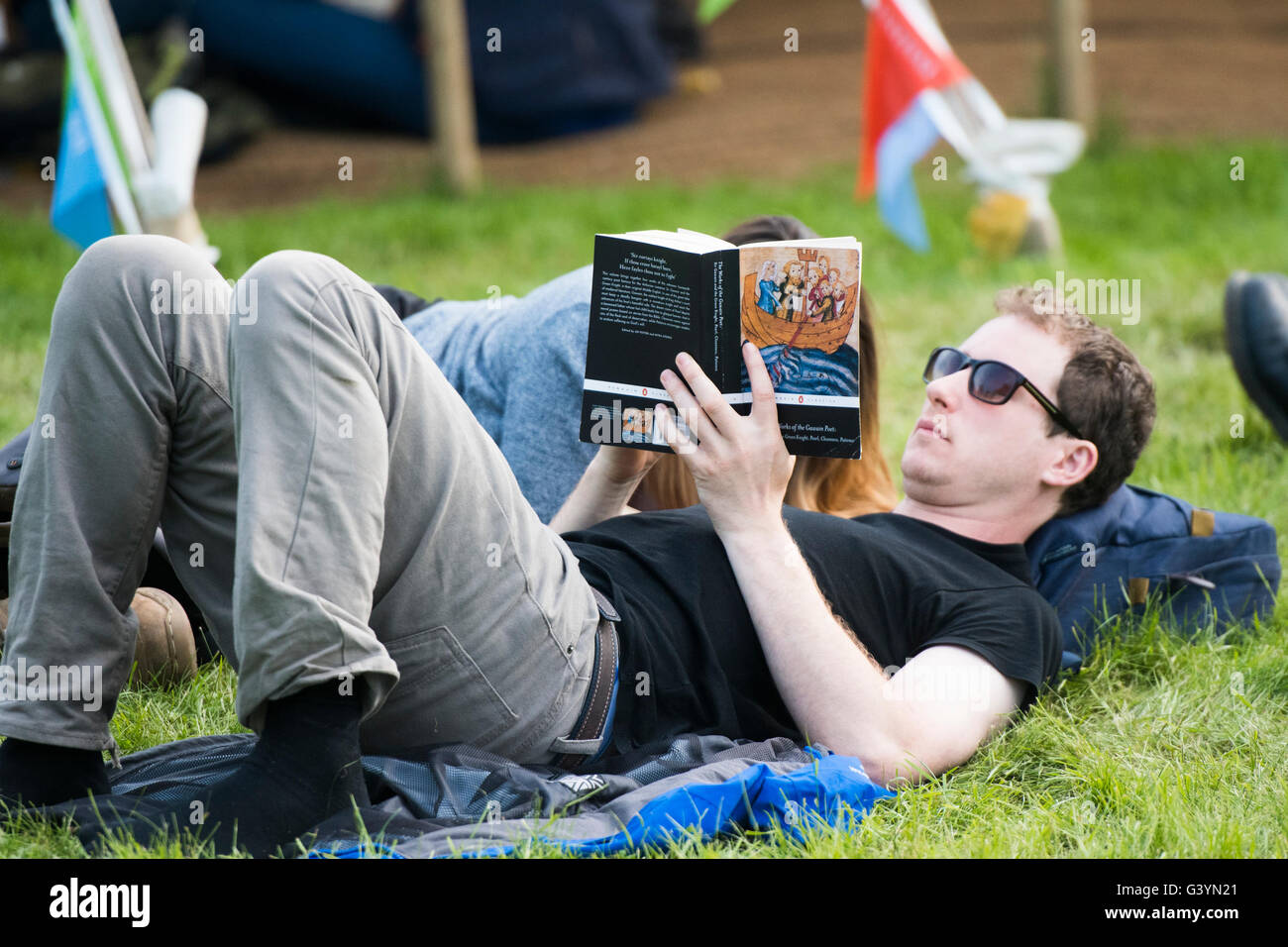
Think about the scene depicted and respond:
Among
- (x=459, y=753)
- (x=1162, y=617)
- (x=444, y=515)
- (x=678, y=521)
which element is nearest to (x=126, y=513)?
(x=444, y=515)

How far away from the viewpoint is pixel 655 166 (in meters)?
8.29

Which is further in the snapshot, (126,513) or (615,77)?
(615,77)

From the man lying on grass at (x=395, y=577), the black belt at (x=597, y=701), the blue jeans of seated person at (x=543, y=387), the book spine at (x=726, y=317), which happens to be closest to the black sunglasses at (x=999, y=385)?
the man lying on grass at (x=395, y=577)

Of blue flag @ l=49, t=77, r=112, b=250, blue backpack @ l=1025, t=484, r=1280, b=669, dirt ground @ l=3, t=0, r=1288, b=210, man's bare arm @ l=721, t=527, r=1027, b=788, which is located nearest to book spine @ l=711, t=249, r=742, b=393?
man's bare arm @ l=721, t=527, r=1027, b=788

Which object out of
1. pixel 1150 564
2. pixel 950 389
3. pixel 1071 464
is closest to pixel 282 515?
pixel 950 389

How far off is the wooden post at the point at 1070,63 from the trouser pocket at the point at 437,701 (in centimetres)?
664

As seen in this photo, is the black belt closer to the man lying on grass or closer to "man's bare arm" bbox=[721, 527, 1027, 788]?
the man lying on grass

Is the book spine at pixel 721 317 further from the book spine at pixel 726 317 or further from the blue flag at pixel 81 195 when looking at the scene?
the blue flag at pixel 81 195

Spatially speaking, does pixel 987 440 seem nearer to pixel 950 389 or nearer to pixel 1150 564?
pixel 950 389

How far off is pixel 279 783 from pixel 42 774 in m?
0.41

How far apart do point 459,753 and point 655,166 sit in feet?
21.4

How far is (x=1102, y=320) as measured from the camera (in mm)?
5551

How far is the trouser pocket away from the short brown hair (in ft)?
4.07
